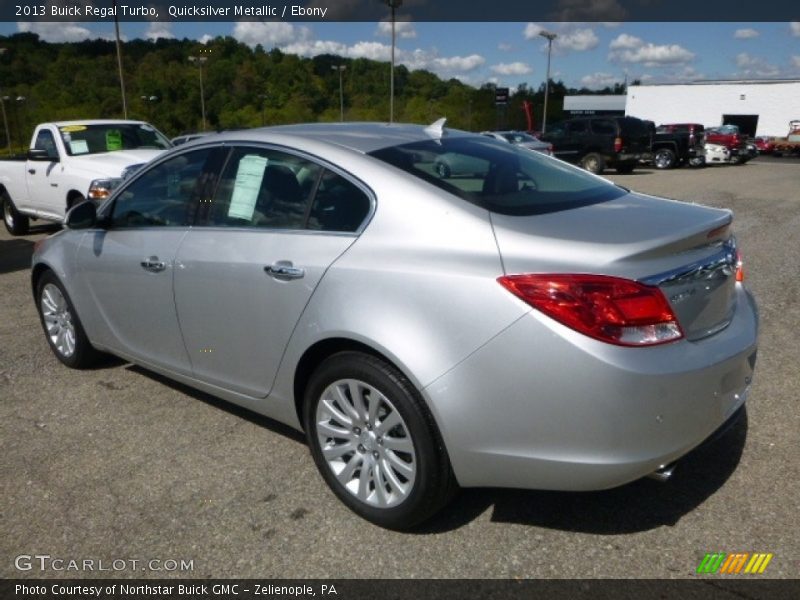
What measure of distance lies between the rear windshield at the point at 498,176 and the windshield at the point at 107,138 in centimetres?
747

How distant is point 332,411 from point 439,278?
812 mm

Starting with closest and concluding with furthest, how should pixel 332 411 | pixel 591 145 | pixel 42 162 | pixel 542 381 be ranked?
pixel 542 381 < pixel 332 411 < pixel 42 162 < pixel 591 145

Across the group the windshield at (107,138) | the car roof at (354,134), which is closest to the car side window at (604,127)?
the windshield at (107,138)

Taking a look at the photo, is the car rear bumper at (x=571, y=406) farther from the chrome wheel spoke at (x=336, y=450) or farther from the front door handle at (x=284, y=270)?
the front door handle at (x=284, y=270)

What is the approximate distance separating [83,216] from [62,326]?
104 cm

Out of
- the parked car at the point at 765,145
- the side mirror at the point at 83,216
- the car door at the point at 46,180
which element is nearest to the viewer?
the side mirror at the point at 83,216

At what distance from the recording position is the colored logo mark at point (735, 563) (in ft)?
8.16

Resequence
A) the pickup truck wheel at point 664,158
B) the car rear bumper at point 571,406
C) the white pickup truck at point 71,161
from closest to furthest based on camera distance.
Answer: the car rear bumper at point 571,406
the white pickup truck at point 71,161
the pickup truck wheel at point 664,158

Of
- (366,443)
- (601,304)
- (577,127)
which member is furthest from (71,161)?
(577,127)

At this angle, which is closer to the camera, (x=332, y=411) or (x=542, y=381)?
(x=542, y=381)

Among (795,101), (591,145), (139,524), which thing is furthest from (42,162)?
(795,101)

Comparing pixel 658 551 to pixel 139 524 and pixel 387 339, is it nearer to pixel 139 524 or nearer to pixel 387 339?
pixel 387 339
